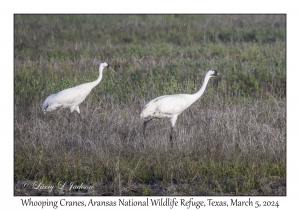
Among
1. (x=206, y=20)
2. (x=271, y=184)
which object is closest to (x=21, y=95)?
(x=271, y=184)

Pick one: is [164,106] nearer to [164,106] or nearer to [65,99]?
[164,106]

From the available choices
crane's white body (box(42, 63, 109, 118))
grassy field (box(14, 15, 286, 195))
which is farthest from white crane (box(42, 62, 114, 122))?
grassy field (box(14, 15, 286, 195))

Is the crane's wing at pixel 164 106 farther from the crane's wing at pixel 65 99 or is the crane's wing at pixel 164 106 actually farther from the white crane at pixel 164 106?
the crane's wing at pixel 65 99

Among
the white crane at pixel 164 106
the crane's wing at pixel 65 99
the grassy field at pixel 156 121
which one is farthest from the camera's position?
the crane's wing at pixel 65 99

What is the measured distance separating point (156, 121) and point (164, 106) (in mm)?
1047

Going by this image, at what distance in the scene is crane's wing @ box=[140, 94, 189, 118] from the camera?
23.1 ft

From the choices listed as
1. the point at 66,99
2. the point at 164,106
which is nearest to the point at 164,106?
the point at 164,106

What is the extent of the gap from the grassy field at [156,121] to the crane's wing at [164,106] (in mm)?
293

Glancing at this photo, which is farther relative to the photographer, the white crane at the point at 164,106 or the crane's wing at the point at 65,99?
the crane's wing at the point at 65,99

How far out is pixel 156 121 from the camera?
26.4 feet

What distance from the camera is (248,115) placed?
768 centimetres

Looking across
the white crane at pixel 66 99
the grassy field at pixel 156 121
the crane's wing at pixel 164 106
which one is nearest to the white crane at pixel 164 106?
the crane's wing at pixel 164 106

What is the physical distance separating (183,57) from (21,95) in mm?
4721

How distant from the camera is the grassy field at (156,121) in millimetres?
5789
